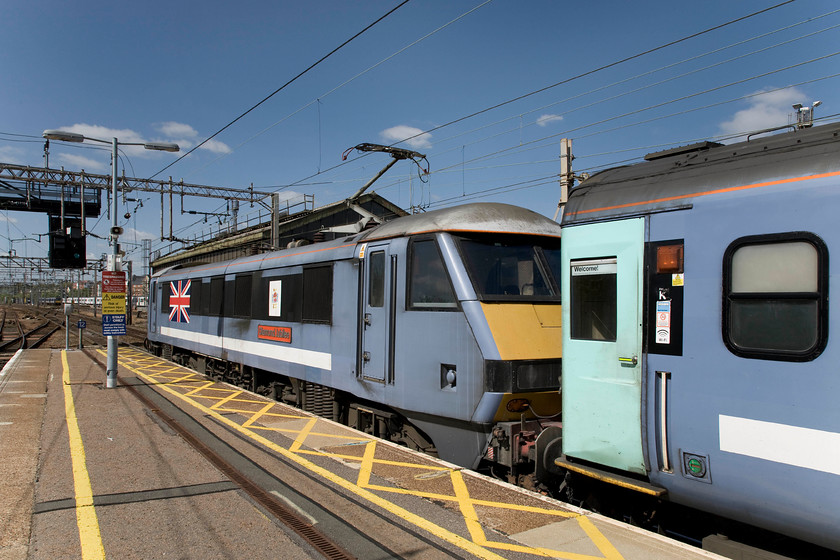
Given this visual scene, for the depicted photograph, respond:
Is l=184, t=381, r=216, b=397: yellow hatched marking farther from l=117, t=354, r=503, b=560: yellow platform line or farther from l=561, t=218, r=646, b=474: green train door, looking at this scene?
l=561, t=218, r=646, b=474: green train door

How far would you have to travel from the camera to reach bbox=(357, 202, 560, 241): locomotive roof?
6.79 m

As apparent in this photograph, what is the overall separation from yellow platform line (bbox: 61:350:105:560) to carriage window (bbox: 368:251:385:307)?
155 inches

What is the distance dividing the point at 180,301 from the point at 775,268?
16.8m

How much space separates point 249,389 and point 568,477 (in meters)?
9.85

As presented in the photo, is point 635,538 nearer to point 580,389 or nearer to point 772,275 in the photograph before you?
point 580,389

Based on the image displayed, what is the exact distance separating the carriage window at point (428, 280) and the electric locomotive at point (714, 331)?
1758 mm

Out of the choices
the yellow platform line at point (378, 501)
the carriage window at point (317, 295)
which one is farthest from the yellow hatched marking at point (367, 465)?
the carriage window at point (317, 295)

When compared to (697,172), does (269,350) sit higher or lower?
lower

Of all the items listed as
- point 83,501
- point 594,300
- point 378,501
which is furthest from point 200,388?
point 594,300

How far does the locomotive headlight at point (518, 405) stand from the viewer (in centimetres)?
617

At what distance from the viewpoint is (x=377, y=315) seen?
7.79 m

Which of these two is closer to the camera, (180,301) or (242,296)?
(242,296)

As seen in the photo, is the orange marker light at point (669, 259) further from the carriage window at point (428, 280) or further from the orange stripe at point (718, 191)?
→ the carriage window at point (428, 280)

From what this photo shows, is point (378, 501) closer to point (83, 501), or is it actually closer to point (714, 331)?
point (83, 501)
